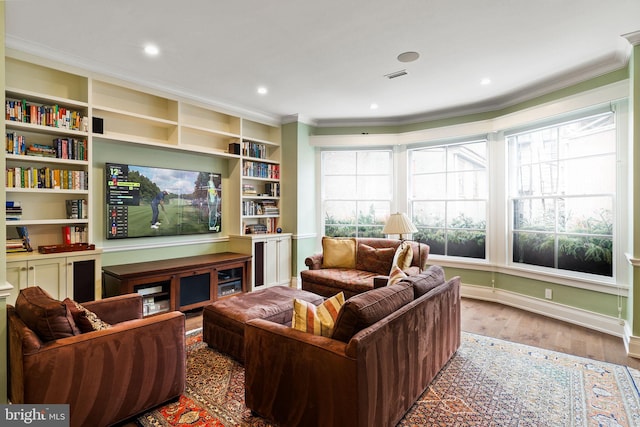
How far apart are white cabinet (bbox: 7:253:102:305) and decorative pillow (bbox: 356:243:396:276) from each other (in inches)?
119

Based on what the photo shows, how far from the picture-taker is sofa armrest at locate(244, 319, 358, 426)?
156 centimetres

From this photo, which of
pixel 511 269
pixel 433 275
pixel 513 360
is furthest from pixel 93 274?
pixel 511 269

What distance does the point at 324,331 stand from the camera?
1.81 metres

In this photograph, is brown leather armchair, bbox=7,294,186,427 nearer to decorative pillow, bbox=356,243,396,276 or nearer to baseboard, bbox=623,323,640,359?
decorative pillow, bbox=356,243,396,276

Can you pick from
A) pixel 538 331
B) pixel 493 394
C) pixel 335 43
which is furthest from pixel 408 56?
pixel 538 331

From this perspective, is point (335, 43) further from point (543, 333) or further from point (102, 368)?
point (543, 333)

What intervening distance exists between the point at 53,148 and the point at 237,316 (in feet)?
8.11

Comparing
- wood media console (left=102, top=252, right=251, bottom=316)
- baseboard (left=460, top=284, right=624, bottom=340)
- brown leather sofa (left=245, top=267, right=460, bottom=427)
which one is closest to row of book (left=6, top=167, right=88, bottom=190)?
wood media console (left=102, top=252, right=251, bottom=316)

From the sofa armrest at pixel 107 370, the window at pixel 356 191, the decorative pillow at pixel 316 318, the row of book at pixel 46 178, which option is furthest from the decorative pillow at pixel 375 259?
the row of book at pixel 46 178

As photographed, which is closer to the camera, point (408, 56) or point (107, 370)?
point (107, 370)

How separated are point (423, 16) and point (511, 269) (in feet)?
11.2

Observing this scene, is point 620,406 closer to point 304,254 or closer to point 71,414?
point 71,414

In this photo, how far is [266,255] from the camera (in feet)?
16.1

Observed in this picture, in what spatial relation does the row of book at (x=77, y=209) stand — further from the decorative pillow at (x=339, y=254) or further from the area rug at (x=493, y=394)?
the decorative pillow at (x=339, y=254)
